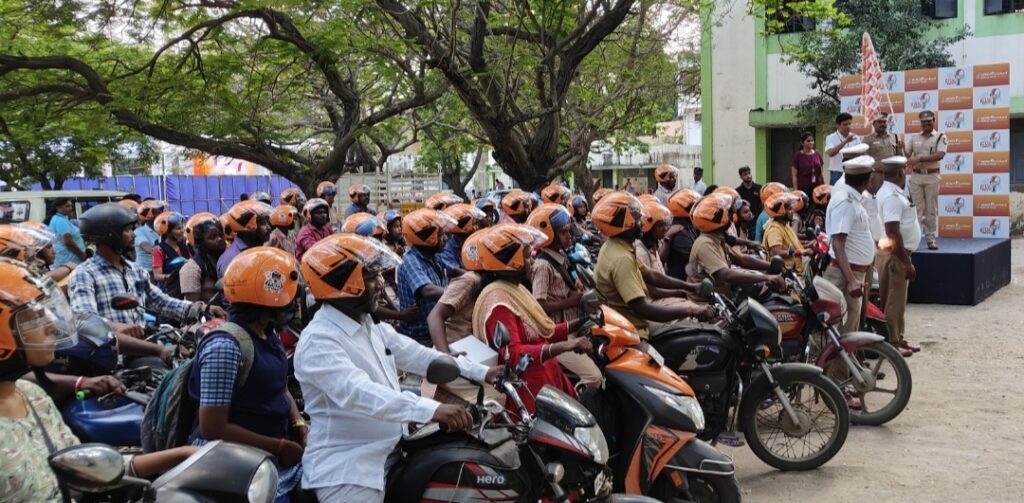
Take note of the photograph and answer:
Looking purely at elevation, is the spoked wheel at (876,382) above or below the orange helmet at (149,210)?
below

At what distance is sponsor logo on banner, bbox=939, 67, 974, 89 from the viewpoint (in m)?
14.0

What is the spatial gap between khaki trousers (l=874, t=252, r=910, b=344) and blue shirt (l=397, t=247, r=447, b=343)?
4.77m

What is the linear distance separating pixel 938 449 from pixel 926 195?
7673mm

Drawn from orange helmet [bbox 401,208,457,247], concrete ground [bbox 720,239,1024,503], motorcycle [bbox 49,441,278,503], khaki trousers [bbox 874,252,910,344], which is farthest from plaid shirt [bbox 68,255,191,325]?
khaki trousers [bbox 874,252,910,344]

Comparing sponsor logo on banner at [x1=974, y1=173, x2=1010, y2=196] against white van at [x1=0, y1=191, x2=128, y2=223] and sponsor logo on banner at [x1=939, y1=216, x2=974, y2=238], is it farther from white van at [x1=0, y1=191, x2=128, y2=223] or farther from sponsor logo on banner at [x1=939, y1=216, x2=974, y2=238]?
white van at [x1=0, y1=191, x2=128, y2=223]

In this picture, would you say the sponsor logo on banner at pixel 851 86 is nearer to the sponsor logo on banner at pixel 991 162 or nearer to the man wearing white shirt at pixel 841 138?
the sponsor logo on banner at pixel 991 162

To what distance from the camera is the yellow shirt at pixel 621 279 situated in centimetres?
558

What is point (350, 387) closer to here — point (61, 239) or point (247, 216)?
point (247, 216)

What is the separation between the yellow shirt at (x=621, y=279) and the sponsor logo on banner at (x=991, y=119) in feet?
34.4

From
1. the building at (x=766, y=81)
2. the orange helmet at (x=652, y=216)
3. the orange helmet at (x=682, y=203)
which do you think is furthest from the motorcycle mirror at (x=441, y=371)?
the building at (x=766, y=81)

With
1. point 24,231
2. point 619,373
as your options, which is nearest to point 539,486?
point 619,373

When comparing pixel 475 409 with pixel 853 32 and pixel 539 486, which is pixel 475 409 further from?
pixel 853 32

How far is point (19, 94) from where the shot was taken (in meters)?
12.6

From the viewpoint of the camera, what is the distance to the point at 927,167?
1295 cm
